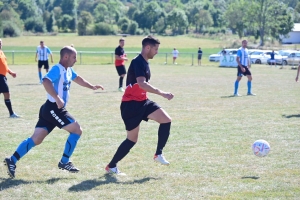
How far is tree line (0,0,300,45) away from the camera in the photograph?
83.3 meters

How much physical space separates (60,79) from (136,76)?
3.24 feet

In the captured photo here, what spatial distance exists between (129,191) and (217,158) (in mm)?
2232

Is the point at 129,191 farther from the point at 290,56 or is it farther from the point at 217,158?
the point at 290,56

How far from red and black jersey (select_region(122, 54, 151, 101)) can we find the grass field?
108 centimetres

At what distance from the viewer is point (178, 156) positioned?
8.42 m

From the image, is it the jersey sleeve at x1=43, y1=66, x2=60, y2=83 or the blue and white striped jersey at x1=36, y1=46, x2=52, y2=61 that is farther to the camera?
the blue and white striped jersey at x1=36, y1=46, x2=52, y2=61

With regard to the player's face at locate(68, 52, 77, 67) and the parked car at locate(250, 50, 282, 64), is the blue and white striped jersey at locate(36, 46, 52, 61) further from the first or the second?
the parked car at locate(250, 50, 282, 64)

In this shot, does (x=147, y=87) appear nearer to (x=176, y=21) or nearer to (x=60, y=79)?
(x=60, y=79)

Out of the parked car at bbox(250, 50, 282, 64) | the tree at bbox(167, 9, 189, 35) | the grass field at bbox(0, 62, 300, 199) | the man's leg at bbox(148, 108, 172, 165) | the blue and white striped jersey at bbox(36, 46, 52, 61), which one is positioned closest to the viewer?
the grass field at bbox(0, 62, 300, 199)

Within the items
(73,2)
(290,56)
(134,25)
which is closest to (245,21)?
(134,25)

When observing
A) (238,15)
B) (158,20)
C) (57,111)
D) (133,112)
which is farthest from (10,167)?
(158,20)

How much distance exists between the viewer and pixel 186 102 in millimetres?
15969

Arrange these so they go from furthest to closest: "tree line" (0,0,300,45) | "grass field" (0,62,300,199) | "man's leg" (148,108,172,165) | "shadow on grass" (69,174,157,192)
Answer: "tree line" (0,0,300,45), "man's leg" (148,108,172,165), "shadow on grass" (69,174,157,192), "grass field" (0,62,300,199)

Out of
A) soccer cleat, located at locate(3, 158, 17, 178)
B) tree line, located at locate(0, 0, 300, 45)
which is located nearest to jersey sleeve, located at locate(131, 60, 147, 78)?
soccer cleat, located at locate(3, 158, 17, 178)
